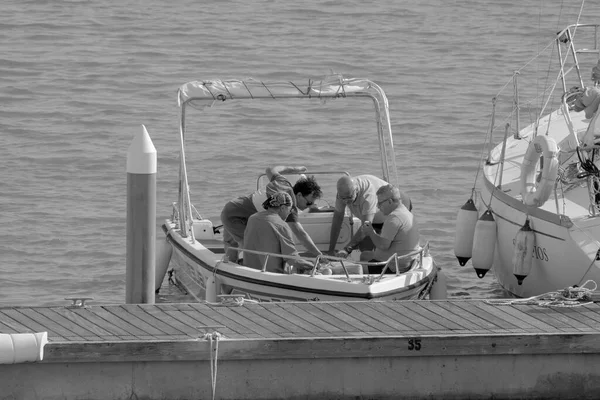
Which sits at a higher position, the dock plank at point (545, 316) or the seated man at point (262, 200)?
the seated man at point (262, 200)

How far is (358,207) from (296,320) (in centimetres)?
296

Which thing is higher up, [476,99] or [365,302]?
[476,99]

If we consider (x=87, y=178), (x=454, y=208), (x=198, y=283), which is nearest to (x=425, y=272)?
(x=198, y=283)

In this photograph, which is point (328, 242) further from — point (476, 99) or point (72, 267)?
point (476, 99)

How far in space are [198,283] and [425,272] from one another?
7.20 ft

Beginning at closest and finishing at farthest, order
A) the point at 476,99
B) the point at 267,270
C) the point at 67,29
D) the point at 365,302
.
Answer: the point at 365,302 < the point at 267,270 < the point at 476,99 < the point at 67,29

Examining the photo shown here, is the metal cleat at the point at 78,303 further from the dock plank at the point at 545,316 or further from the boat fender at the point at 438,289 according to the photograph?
the boat fender at the point at 438,289

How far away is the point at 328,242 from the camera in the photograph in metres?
12.3

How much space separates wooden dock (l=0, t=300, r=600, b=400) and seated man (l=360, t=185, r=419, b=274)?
72.6 inches

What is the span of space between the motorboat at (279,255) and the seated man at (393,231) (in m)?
0.09

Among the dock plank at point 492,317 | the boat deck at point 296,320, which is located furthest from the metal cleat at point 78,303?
the dock plank at point 492,317

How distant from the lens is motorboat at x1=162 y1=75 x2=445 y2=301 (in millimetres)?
10094

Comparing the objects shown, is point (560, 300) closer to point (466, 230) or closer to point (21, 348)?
point (21, 348)

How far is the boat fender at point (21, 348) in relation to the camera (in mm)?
7902
